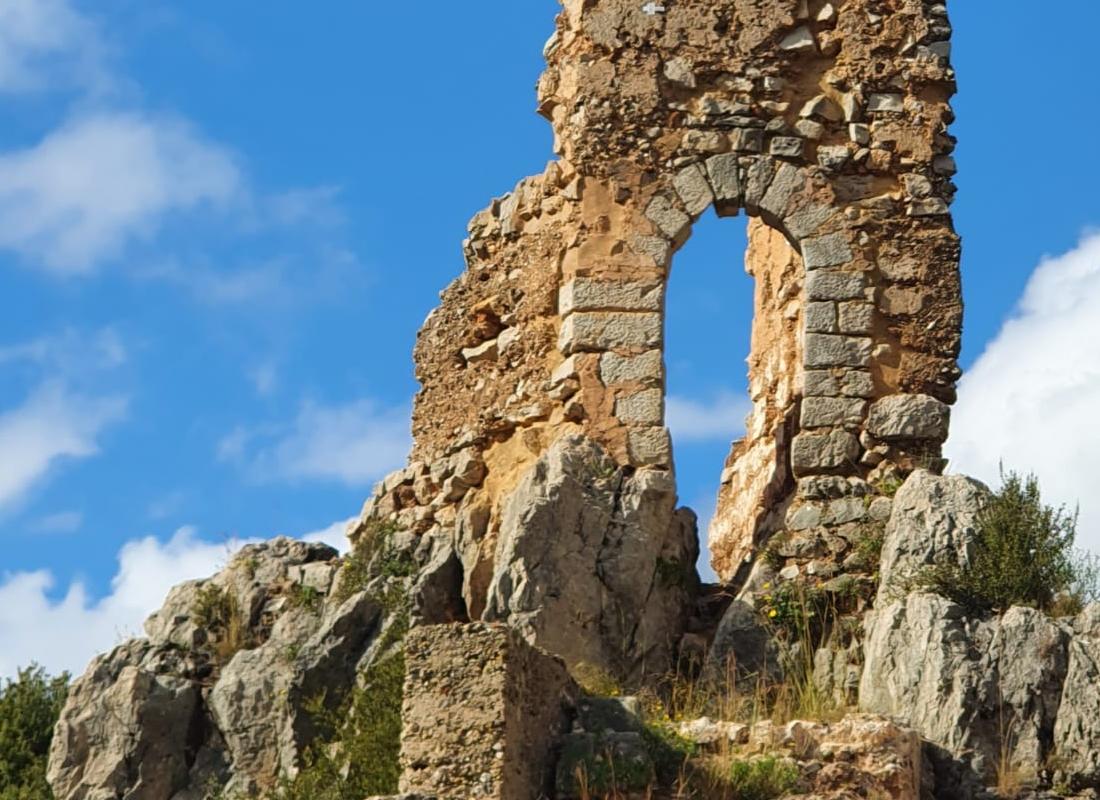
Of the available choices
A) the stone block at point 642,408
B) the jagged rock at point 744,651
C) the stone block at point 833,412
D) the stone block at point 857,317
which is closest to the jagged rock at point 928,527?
the jagged rock at point 744,651

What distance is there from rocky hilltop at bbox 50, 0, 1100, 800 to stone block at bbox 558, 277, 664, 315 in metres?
0.03

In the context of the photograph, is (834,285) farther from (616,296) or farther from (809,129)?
(616,296)

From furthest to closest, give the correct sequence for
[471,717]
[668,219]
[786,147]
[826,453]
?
[786,147], [668,219], [826,453], [471,717]

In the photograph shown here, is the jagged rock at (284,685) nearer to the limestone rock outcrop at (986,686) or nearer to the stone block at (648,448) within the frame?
the stone block at (648,448)

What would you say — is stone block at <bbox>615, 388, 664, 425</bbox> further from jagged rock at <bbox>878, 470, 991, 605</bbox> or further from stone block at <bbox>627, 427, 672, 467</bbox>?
jagged rock at <bbox>878, 470, 991, 605</bbox>

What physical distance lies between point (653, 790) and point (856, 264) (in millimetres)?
6012

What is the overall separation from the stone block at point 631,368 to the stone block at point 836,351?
1.13 m

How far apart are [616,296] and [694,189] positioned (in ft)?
3.32

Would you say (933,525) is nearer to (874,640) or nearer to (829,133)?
(874,640)

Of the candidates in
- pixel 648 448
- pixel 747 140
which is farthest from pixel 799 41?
pixel 648 448

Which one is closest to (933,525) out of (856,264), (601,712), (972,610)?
(972,610)

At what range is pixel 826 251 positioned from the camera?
67.4ft

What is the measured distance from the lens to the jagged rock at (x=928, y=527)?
18.8 m

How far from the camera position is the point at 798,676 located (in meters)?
19.0
